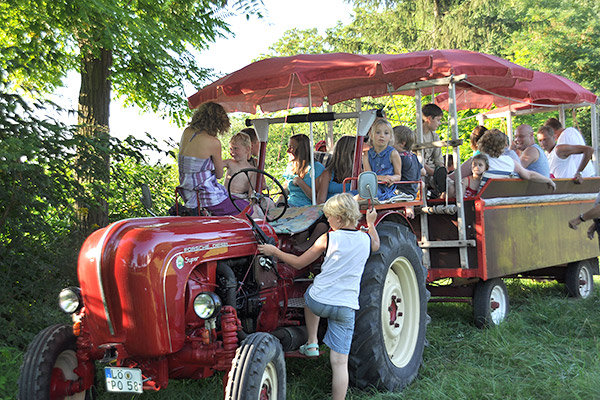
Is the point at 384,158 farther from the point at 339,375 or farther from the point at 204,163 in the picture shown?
the point at 339,375

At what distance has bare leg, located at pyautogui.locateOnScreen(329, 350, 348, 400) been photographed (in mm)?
4211

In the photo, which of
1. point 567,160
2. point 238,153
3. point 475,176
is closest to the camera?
point 238,153

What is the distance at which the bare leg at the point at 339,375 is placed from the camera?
4211mm

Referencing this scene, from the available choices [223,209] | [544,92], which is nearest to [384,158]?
[223,209]

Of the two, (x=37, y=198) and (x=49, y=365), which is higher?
(x=37, y=198)

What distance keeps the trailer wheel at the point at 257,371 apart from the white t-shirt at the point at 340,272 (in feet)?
1.92

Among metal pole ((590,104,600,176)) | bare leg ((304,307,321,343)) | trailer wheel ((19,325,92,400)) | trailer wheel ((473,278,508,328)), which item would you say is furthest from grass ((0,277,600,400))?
metal pole ((590,104,600,176))

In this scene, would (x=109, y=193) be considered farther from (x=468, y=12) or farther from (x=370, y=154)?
(x=468, y=12)

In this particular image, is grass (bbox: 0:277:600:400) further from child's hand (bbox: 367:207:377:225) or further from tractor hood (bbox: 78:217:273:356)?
child's hand (bbox: 367:207:377:225)

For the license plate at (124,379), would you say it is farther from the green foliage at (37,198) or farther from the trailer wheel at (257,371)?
the green foliage at (37,198)

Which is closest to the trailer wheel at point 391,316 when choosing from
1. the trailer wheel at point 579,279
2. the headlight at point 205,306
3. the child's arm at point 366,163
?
the child's arm at point 366,163

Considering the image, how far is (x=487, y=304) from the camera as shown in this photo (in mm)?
6453

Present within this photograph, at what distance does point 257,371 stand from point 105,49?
4.97 m

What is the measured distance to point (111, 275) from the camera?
359 cm
